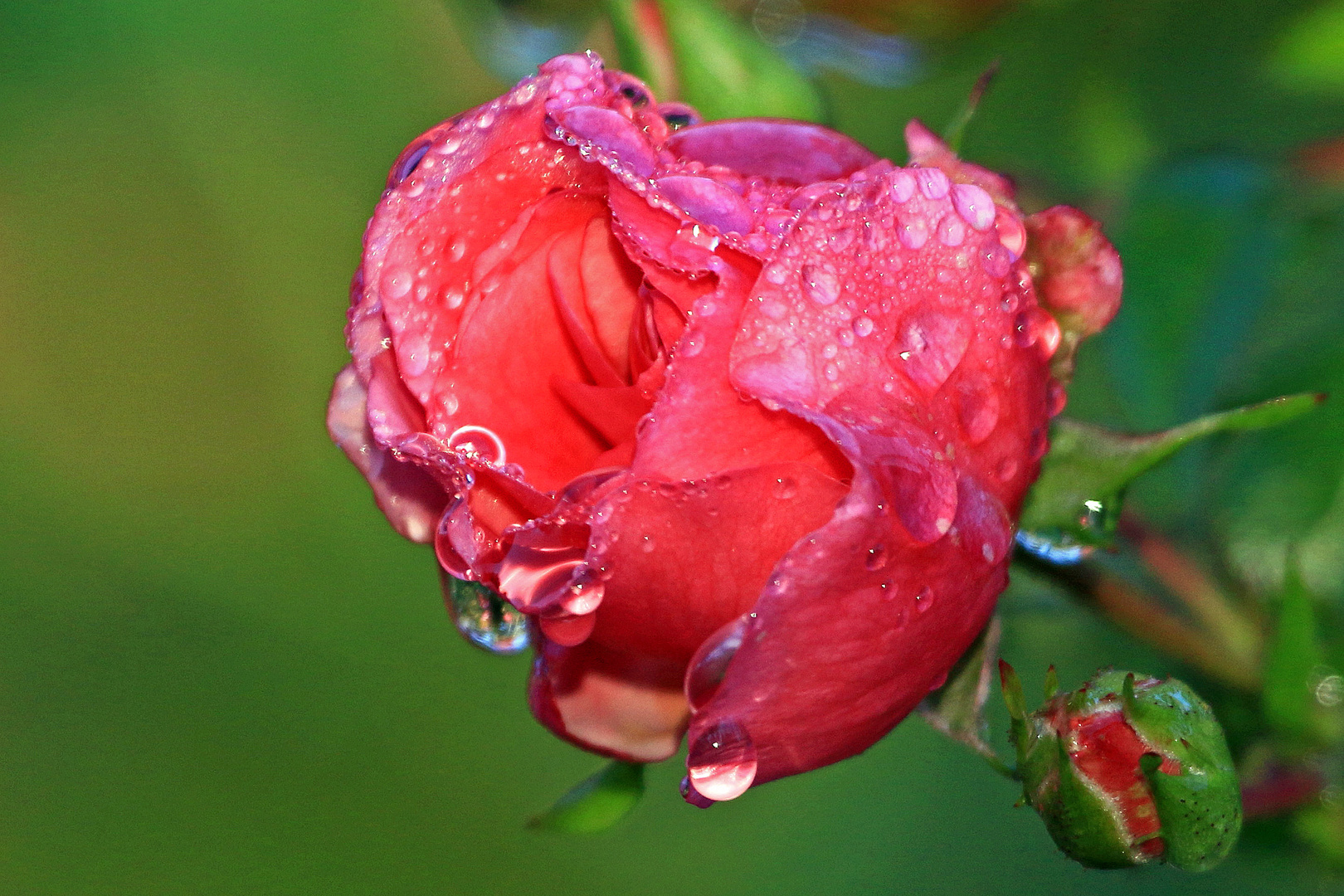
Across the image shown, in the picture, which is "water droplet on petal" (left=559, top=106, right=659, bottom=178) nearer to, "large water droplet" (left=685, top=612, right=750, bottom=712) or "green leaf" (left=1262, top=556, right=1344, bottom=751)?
"large water droplet" (left=685, top=612, right=750, bottom=712)

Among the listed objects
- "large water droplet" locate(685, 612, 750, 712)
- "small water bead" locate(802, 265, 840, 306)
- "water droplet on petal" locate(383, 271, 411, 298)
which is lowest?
"large water droplet" locate(685, 612, 750, 712)

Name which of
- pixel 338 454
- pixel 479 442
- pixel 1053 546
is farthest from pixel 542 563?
pixel 338 454

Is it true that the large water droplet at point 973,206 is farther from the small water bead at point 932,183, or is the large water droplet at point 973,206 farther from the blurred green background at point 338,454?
the blurred green background at point 338,454

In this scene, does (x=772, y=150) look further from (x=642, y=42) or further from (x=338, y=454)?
(x=338, y=454)

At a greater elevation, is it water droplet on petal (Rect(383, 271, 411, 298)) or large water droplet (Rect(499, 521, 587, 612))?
water droplet on petal (Rect(383, 271, 411, 298))

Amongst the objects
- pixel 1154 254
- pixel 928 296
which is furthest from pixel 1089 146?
pixel 928 296

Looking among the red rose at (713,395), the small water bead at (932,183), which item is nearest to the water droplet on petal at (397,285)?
the red rose at (713,395)

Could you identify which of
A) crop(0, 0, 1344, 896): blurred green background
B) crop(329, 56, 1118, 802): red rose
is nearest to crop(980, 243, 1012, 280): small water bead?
crop(329, 56, 1118, 802): red rose
